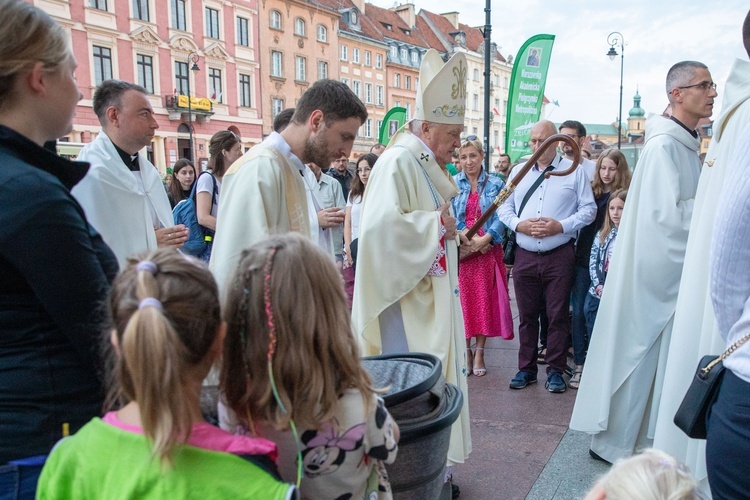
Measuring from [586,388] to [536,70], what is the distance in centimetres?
820

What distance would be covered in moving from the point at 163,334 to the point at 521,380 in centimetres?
404

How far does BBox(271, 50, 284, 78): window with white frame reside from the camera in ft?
132

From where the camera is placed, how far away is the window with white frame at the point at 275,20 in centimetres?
4003

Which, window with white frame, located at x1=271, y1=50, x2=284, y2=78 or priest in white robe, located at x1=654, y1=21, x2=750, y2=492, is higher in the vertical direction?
window with white frame, located at x1=271, y1=50, x2=284, y2=78

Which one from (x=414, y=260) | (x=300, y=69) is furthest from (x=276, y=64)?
(x=414, y=260)

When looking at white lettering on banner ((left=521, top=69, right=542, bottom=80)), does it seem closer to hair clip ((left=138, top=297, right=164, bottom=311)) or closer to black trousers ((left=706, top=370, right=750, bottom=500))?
black trousers ((left=706, top=370, right=750, bottom=500))

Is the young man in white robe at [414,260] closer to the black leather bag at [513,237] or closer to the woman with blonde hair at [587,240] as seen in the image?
the black leather bag at [513,237]

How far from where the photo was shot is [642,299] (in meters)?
3.28

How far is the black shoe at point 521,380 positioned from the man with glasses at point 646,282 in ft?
4.20

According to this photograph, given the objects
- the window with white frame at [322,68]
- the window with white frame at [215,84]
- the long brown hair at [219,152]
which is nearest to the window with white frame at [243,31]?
the window with white frame at [215,84]

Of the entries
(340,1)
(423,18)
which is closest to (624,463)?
(340,1)

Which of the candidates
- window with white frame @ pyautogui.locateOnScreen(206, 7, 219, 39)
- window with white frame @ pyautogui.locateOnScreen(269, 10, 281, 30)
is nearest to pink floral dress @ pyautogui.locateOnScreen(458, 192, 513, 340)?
window with white frame @ pyautogui.locateOnScreen(206, 7, 219, 39)

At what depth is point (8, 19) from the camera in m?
1.32

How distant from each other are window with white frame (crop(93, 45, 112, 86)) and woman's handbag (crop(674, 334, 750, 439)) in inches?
1309
